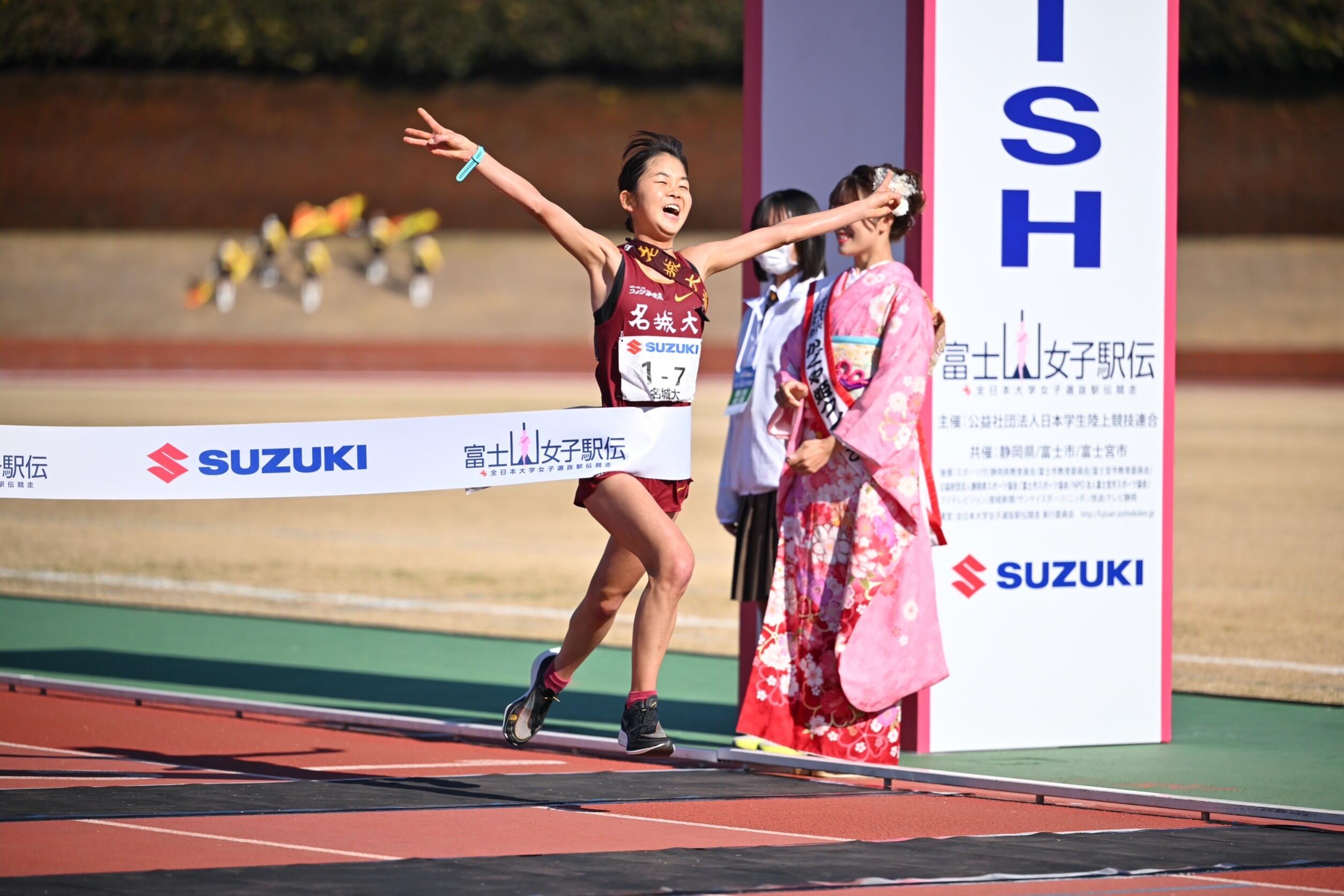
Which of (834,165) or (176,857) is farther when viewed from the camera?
(834,165)

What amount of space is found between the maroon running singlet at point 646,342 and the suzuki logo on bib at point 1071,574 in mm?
2220

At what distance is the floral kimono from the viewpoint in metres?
6.77

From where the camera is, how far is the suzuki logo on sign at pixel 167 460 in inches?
225

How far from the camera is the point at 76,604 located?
11.2 meters

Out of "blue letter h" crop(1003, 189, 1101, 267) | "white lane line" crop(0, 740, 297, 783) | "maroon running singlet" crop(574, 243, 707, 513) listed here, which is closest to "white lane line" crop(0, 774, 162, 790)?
"white lane line" crop(0, 740, 297, 783)

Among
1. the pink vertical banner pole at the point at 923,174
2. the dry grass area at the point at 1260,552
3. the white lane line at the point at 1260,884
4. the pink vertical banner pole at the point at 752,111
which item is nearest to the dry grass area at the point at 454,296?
the dry grass area at the point at 1260,552

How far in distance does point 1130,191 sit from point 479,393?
23533 mm

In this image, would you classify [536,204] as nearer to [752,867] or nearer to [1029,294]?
[752,867]

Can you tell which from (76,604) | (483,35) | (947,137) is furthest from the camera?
(483,35)

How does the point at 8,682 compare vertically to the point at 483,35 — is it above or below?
below

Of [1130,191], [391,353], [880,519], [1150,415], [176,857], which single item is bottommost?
[176,857]

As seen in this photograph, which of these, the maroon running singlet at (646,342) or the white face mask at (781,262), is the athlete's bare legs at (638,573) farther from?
the white face mask at (781,262)

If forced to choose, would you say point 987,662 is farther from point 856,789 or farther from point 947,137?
point 947,137

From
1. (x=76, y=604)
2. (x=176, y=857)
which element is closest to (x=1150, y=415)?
(x=176, y=857)
